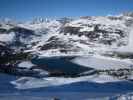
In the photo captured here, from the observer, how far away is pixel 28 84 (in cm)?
13138

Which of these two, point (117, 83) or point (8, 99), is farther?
point (117, 83)

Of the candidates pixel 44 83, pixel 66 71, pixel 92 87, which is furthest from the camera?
pixel 66 71

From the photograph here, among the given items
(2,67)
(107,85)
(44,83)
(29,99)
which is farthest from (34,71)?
(29,99)

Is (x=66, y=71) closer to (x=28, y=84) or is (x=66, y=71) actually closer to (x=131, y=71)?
(x=131, y=71)

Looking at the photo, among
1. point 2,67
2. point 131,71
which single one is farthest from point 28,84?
point 131,71

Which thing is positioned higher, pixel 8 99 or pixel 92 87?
pixel 8 99

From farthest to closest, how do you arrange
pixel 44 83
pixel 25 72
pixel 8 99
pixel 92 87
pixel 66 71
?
pixel 66 71, pixel 25 72, pixel 44 83, pixel 92 87, pixel 8 99

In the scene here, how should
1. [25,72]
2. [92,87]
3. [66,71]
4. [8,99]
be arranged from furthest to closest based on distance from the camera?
[66,71], [25,72], [92,87], [8,99]

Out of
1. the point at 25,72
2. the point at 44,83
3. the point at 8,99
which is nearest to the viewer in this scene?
the point at 8,99

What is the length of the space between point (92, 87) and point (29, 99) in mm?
57485

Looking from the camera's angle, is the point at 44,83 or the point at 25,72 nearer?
the point at 44,83

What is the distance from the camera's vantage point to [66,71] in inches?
7667

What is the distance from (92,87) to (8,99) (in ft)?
202

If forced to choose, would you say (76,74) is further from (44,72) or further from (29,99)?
(29,99)
